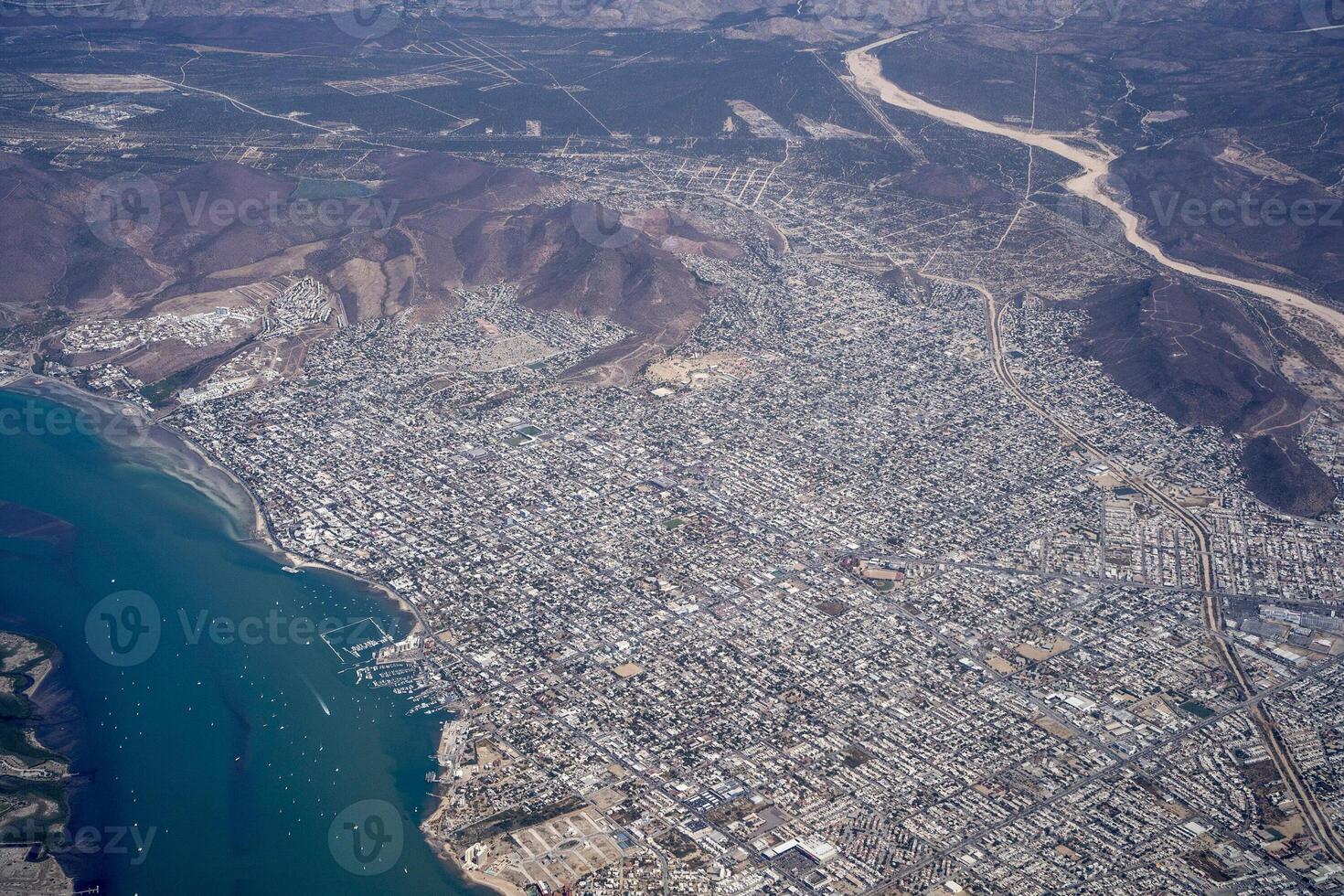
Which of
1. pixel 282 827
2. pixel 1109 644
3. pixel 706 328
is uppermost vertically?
pixel 706 328

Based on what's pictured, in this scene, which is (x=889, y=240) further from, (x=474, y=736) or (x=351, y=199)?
(x=474, y=736)

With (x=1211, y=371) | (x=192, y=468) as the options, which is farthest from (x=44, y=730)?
(x=1211, y=371)

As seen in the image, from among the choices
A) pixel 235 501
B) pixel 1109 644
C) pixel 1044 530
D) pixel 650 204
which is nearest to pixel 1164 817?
pixel 1109 644
